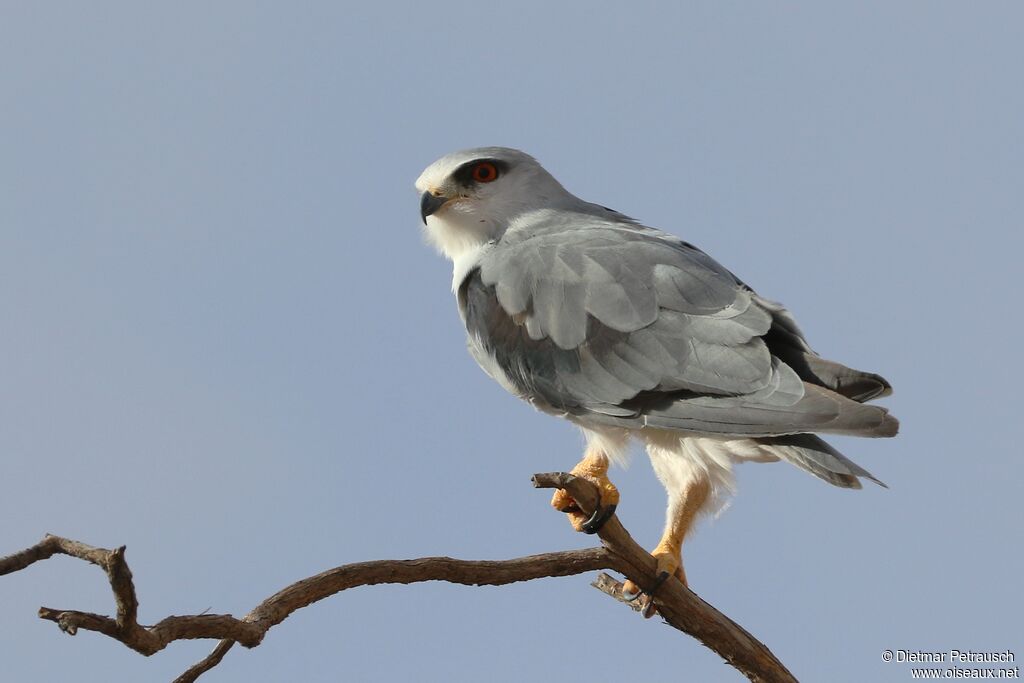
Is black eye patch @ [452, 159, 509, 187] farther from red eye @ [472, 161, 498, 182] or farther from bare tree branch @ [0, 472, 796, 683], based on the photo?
bare tree branch @ [0, 472, 796, 683]

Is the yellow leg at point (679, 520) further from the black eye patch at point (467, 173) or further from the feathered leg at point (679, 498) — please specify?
the black eye patch at point (467, 173)

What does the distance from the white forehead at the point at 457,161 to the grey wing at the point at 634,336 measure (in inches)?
36.0

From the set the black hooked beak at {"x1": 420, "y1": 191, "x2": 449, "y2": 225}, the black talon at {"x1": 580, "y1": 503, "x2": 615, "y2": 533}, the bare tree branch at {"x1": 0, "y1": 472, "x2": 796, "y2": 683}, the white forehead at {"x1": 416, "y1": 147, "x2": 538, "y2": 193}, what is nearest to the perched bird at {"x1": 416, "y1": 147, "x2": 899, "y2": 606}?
the black talon at {"x1": 580, "y1": 503, "x2": 615, "y2": 533}

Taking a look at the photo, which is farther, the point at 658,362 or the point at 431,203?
the point at 431,203

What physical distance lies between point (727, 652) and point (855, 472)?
4.02ft

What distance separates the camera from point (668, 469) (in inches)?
271

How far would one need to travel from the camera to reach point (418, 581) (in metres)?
5.34

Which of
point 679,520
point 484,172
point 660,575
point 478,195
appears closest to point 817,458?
point 660,575

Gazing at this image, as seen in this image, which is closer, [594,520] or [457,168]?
[594,520]

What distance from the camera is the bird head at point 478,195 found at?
7680mm

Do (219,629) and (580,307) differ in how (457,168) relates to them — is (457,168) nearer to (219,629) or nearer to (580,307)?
(580,307)

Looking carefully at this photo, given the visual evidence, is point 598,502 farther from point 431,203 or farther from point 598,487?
point 431,203

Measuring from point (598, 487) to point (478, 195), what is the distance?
270 centimetres

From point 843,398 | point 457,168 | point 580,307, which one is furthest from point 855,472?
point 457,168
